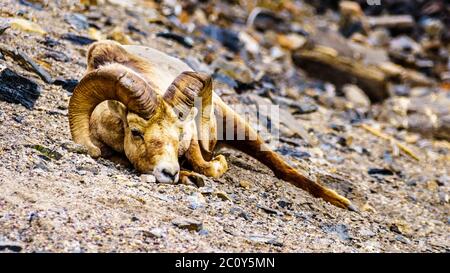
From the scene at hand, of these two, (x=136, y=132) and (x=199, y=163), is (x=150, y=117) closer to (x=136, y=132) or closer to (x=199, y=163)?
(x=136, y=132)

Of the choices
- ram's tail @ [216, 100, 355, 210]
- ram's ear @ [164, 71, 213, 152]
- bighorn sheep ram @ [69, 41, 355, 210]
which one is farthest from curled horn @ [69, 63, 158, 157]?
ram's tail @ [216, 100, 355, 210]

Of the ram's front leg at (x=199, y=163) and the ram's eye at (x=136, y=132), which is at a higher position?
the ram's eye at (x=136, y=132)

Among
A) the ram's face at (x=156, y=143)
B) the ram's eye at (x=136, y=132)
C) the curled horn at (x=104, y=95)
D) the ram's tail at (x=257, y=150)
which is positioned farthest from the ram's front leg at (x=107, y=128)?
the ram's tail at (x=257, y=150)

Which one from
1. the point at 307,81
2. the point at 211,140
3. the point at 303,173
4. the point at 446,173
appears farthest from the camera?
the point at 307,81

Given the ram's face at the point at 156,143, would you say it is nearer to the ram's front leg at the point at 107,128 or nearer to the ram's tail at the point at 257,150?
the ram's front leg at the point at 107,128

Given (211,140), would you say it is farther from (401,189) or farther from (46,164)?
(401,189)

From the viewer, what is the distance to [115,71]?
7.17 metres

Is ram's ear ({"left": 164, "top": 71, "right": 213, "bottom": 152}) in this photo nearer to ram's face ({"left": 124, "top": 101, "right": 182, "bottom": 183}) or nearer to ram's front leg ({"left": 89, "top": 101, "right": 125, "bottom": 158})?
ram's face ({"left": 124, "top": 101, "right": 182, "bottom": 183})

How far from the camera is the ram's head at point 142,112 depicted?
7.09m

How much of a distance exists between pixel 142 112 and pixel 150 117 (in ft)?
0.33

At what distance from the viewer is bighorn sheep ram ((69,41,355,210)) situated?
7.12 meters

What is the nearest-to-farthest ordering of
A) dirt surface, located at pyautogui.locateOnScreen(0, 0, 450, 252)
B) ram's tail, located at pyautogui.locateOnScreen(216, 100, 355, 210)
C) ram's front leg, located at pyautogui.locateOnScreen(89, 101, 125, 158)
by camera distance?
dirt surface, located at pyautogui.locateOnScreen(0, 0, 450, 252)
ram's front leg, located at pyautogui.locateOnScreen(89, 101, 125, 158)
ram's tail, located at pyautogui.locateOnScreen(216, 100, 355, 210)
